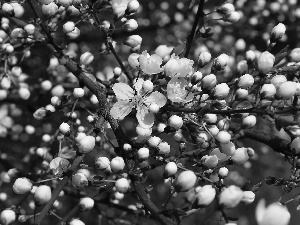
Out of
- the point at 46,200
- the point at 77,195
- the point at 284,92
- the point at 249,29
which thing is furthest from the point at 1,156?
the point at 249,29

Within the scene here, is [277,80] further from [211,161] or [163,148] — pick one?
[163,148]

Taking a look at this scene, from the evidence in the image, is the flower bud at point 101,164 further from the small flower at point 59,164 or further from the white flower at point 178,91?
the white flower at point 178,91

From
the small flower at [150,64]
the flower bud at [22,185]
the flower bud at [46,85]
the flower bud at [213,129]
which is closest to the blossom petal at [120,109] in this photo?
the small flower at [150,64]

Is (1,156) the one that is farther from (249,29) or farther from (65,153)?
(249,29)

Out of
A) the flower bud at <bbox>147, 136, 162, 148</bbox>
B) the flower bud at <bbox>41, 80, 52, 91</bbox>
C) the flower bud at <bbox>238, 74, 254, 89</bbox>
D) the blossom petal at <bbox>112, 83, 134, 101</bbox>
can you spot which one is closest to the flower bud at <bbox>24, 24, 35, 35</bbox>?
the blossom petal at <bbox>112, 83, 134, 101</bbox>

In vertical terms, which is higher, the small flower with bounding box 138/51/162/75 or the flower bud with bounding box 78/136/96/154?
the small flower with bounding box 138/51/162/75

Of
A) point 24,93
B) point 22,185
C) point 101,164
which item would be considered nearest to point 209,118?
point 101,164

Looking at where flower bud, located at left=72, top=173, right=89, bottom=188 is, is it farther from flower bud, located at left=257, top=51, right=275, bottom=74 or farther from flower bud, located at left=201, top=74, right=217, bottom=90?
flower bud, located at left=257, top=51, right=275, bottom=74
